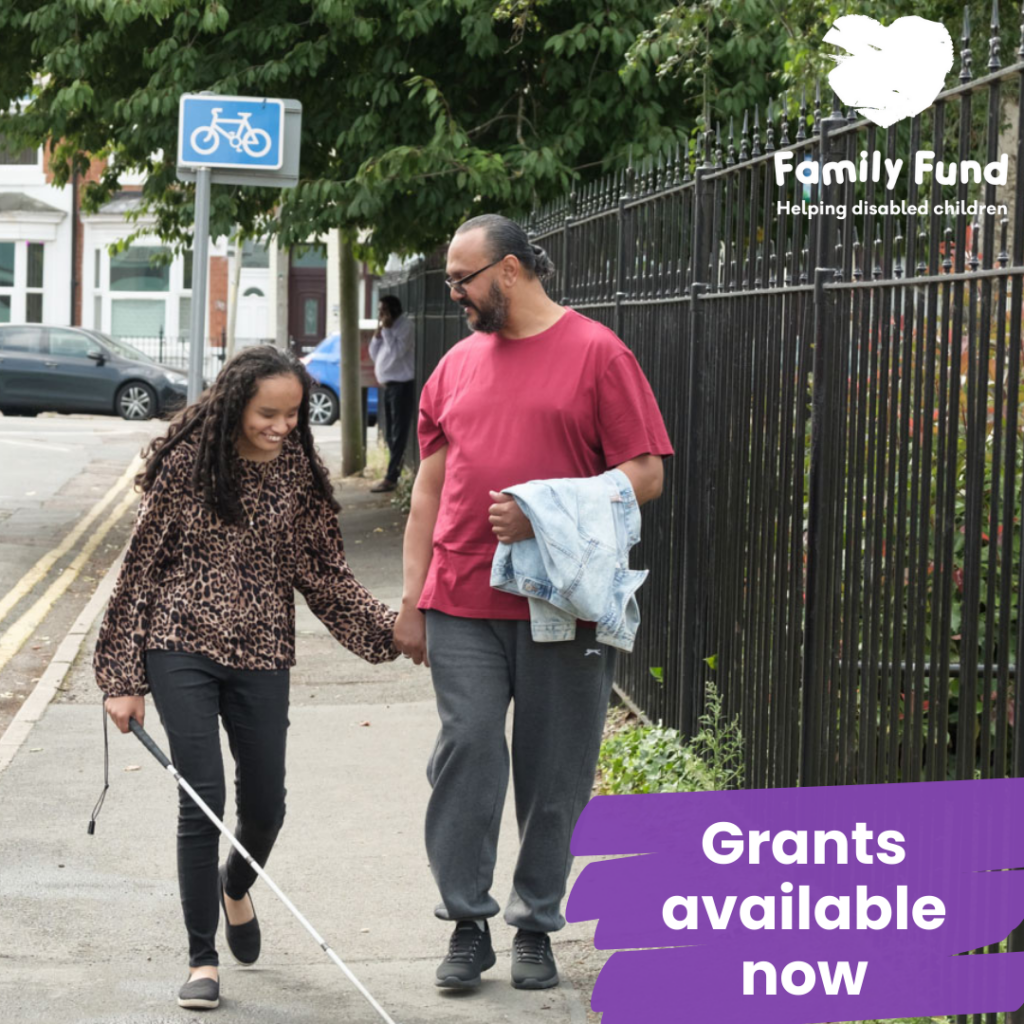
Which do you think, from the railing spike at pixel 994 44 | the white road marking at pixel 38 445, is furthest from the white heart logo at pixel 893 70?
the white road marking at pixel 38 445

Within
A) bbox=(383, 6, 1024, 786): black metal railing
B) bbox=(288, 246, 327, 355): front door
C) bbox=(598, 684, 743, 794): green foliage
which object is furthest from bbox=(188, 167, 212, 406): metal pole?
bbox=(288, 246, 327, 355): front door

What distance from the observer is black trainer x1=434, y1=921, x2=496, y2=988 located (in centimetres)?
449

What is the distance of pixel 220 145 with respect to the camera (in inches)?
349

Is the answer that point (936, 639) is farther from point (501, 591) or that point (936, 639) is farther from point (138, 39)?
point (138, 39)

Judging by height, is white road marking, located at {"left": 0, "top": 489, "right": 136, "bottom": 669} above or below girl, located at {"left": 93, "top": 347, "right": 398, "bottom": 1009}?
below

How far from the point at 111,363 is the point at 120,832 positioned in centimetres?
2207

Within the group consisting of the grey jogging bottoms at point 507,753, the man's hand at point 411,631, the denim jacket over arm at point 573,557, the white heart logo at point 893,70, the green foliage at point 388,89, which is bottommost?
the grey jogging bottoms at point 507,753

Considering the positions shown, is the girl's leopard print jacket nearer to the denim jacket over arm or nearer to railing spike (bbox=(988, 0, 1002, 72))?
the denim jacket over arm

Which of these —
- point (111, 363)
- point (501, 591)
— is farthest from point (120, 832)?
point (111, 363)

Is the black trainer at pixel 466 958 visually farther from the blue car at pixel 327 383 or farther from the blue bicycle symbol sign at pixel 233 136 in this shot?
the blue car at pixel 327 383

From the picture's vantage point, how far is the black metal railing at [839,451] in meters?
3.61

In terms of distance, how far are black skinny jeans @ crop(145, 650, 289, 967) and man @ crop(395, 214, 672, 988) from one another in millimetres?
427

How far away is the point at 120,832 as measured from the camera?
6.00 metres

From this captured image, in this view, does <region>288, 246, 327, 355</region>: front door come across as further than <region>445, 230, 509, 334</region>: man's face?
Yes
